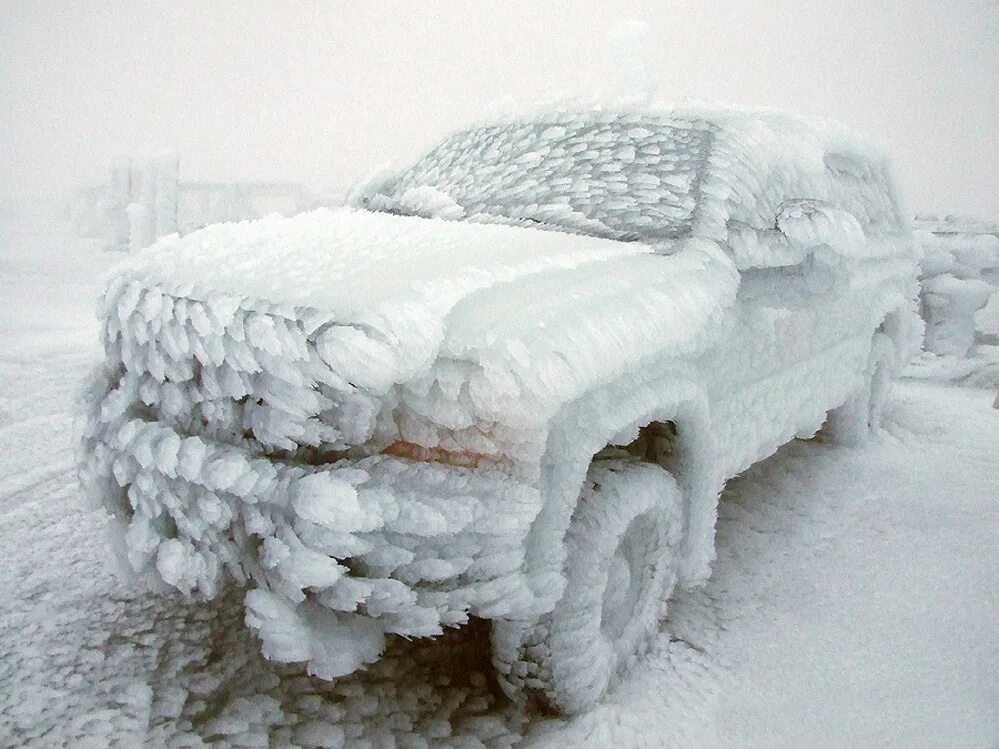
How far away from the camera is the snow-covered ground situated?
194 centimetres

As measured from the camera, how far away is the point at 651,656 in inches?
92.4

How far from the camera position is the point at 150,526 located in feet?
6.35

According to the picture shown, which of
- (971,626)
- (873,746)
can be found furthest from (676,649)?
(971,626)

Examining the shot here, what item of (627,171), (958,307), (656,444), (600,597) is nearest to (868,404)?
(627,171)

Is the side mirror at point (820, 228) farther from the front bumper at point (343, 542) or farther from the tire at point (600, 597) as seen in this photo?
the front bumper at point (343, 542)

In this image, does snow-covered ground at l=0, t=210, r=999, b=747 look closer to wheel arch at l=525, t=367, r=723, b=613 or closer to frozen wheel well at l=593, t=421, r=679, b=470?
wheel arch at l=525, t=367, r=723, b=613

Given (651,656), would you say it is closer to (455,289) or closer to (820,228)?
(455,289)

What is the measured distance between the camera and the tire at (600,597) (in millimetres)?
1875

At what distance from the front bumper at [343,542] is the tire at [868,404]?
3041 mm

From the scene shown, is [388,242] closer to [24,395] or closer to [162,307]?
[162,307]

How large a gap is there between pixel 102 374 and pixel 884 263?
144 inches

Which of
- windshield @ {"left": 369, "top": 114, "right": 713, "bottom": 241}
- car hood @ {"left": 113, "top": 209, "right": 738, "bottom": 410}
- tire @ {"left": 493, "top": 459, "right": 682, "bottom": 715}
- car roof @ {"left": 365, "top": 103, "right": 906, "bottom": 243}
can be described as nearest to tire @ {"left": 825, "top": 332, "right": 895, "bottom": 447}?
car roof @ {"left": 365, "top": 103, "right": 906, "bottom": 243}

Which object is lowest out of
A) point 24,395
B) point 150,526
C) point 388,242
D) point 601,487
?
point 24,395

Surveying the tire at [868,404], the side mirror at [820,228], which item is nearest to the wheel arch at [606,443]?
the side mirror at [820,228]
